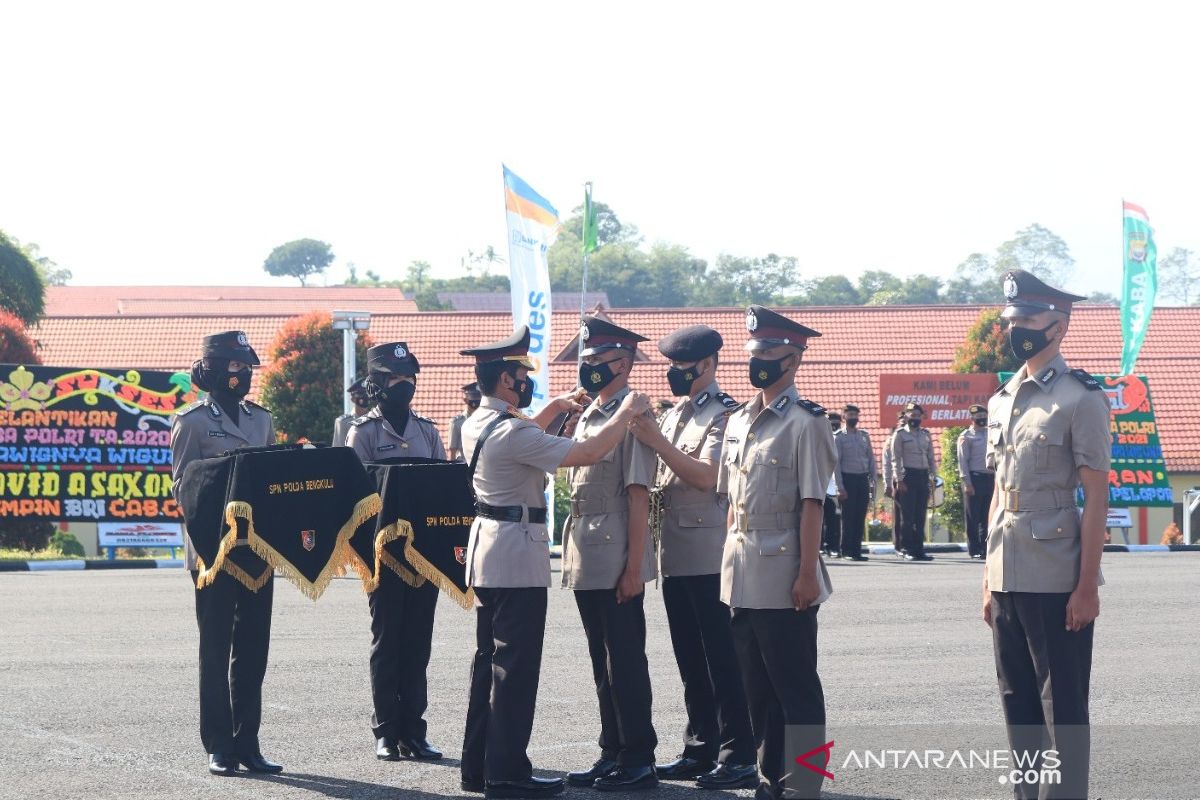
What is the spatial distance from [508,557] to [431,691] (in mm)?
3010

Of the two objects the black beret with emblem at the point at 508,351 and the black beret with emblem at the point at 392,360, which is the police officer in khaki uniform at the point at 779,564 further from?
the black beret with emblem at the point at 392,360

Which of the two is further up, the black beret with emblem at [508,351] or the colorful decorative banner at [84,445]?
the black beret with emblem at [508,351]

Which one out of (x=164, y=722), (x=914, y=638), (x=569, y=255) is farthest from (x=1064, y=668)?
(x=569, y=255)

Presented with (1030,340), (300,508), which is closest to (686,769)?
(300,508)

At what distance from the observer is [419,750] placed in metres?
7.99

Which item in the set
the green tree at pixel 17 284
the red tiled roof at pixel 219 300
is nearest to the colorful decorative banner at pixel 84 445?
the green tree at pixel 17 284

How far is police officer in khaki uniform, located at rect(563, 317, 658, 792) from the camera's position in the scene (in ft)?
24.1

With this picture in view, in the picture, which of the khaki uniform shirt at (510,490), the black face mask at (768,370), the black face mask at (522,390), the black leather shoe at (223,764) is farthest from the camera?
the black leather shoe at (223,764)

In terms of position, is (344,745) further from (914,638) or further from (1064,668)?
(914,638)

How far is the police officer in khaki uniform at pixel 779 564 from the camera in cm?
657

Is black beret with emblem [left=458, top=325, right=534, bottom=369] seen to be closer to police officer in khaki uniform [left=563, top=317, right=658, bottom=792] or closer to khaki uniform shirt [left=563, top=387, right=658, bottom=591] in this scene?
police officer in khaki uniform [left=563, top=317, right=658, bottom=792]

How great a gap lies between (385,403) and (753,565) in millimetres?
2858

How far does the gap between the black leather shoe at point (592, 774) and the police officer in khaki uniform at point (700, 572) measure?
35 cm

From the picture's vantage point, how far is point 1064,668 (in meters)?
5.97
